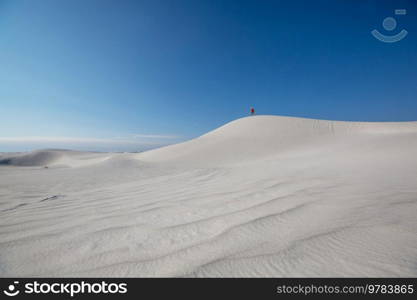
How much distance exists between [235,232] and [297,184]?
1.50 m

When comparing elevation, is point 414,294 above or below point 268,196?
below

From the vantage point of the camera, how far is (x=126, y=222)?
159cm

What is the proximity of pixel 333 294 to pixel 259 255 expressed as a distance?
396 mm

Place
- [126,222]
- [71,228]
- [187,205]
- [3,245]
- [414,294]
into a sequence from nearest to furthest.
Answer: [414,294] < [3,245] < [71,228] < [126,222] < [187,205]

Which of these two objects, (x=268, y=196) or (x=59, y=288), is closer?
(x=59, y=288)

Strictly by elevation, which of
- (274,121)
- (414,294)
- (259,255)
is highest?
(274,121)

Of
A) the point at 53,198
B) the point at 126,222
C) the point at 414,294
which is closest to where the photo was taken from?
the point at 414,294

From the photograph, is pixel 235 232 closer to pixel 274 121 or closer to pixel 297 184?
pixel 297 184

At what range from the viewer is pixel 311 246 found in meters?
1.08

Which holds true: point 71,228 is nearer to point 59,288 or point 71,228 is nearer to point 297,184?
point 59,288

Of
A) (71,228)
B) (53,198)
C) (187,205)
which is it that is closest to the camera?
(71,228)

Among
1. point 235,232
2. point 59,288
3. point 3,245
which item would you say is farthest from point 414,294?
point 3,245

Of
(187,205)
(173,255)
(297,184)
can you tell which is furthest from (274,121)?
(173,255)

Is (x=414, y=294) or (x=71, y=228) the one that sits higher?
(x=71, y=228)
